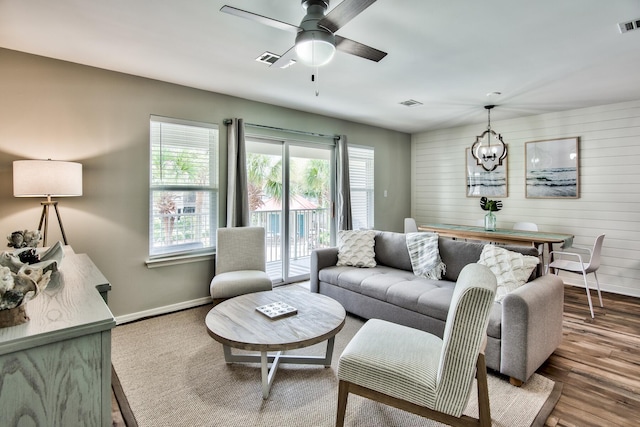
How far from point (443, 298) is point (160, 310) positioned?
2.98 m

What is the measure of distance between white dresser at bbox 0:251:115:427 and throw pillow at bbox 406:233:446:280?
9.41 ft

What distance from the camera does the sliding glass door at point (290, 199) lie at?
175 inches

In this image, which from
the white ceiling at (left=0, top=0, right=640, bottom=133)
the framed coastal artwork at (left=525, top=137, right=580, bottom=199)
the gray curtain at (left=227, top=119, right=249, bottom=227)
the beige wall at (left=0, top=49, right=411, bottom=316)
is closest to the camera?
the white ceiling at (left=0, top=0, right=640, bottom=133)

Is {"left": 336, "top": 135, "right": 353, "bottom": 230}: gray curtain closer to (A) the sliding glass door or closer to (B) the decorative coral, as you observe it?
(A) the sliding glass door

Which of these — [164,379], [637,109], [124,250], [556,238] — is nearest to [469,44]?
[556,238]

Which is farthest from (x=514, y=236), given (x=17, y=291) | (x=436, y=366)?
(x=17, y=291)

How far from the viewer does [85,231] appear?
122 inches

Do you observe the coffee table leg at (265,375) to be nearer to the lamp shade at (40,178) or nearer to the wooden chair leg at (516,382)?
the wooden chair leg at (516,382)

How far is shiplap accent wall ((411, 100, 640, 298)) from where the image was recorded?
4180mm

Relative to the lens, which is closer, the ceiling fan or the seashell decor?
the seashell decor

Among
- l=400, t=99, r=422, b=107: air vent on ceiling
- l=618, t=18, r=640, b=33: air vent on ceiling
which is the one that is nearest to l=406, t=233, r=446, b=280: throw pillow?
l=400, t=99, r=422, b=107: air vent on ceiling

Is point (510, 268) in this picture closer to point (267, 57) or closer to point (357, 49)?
point (357, 49)

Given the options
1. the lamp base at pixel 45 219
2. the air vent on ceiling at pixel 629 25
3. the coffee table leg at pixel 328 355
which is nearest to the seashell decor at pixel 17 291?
the coffee table leg at pixel 328 355

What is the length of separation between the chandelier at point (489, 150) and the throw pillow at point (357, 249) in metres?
2.28
